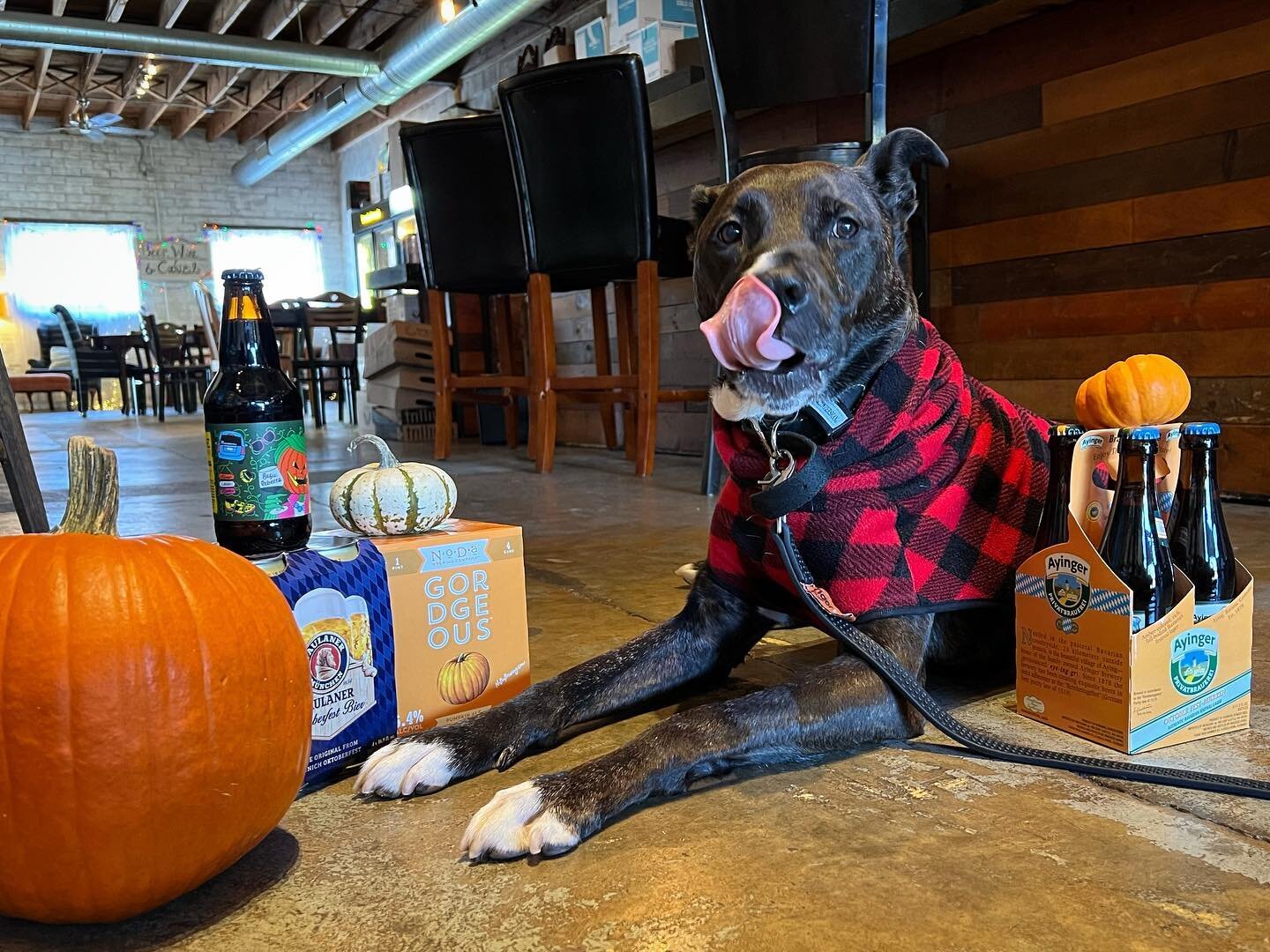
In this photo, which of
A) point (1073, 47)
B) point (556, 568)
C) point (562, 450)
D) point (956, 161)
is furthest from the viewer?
point (562, 450)

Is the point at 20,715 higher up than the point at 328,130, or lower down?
lower down

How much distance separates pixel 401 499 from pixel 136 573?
1.54 ft

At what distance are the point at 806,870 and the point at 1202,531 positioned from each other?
0.68m

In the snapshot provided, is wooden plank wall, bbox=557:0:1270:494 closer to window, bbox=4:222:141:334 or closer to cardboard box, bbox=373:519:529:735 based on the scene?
cardboard box, bbox=373:519:529:735

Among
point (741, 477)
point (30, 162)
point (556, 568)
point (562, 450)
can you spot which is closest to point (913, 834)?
point (741, 477)

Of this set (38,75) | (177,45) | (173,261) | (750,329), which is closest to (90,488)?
(750,329)

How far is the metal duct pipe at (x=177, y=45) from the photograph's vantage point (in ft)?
28.8

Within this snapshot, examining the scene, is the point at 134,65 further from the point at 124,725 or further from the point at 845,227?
the point at 124,725

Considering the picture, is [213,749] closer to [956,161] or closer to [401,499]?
[401,499]

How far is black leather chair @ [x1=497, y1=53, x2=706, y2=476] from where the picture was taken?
3480mm

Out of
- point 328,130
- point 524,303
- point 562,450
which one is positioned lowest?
point 562,450

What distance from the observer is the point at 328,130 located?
11.8 meters

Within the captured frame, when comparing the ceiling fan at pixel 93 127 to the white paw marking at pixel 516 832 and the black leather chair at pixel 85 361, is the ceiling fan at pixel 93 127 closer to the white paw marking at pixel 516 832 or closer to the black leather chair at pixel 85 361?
the black leather chair at pixel 85 361

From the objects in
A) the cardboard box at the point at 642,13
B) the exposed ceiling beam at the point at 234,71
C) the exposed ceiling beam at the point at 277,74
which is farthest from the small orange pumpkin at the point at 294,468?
the exposed ceiling beam at the point at 277,74
